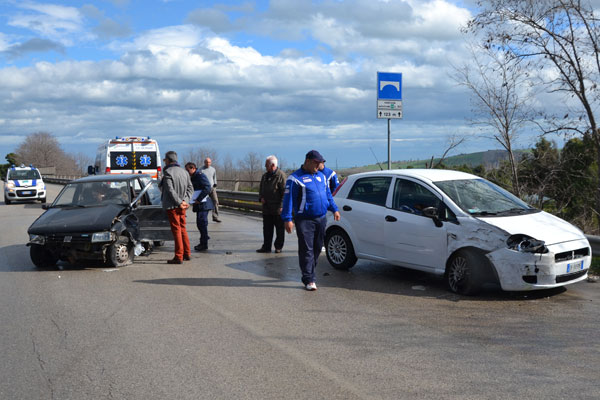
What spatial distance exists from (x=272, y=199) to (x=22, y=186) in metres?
21.6

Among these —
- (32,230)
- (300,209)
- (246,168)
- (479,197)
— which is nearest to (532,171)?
(479,197)

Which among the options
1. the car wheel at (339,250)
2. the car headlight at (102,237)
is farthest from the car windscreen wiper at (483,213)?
the car headlight at (102,237)

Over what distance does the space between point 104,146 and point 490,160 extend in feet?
50.8

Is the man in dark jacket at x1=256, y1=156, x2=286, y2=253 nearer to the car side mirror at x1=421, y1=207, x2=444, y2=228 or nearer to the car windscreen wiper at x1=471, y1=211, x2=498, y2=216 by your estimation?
the car side mirror at x1=421, y1=207, x2=444, y2=228

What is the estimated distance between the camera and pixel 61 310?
22.2 feet

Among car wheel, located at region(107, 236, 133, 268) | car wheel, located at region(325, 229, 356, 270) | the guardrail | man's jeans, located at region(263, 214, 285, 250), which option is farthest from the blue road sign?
the guardrail

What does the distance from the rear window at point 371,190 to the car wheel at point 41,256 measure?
520 cm

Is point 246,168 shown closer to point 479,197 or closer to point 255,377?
point 479,197

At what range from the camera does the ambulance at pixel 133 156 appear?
2164 cm

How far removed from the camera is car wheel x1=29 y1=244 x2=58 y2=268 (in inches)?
375

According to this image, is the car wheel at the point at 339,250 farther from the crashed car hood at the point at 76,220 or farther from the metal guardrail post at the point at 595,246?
the crashed car hood at the point at 76,220

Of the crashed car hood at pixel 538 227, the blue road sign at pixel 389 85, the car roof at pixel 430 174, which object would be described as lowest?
the crashed car hood at pixel 538 227

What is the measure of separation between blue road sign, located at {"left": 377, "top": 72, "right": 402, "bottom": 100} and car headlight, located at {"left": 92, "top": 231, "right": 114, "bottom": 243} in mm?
6426

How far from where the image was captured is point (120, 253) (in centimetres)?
976
